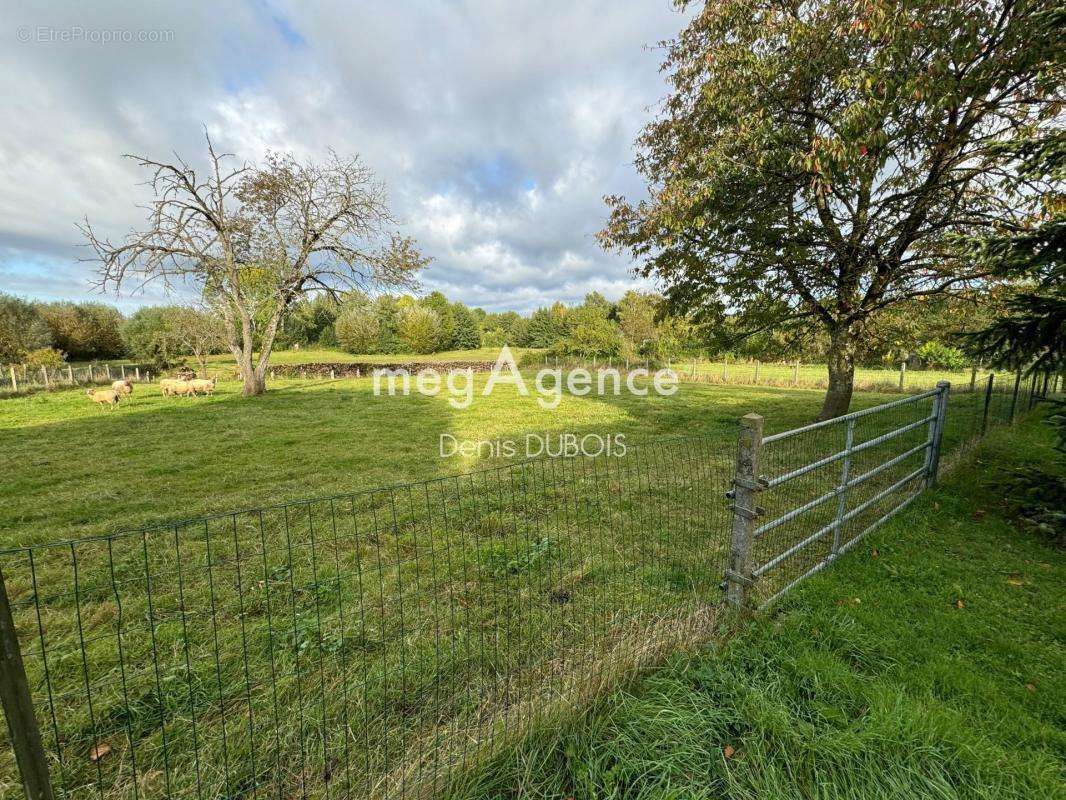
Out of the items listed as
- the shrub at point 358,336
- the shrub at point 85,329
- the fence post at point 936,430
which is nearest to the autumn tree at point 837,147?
the fence post at point 936,430

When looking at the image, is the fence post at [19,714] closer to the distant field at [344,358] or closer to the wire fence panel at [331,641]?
the wire fence panel at [331,641]

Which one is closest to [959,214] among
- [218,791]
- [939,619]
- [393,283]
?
[939,619]

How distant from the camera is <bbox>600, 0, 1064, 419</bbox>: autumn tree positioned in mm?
5070

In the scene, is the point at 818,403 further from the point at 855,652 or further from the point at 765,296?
the point at 855,652

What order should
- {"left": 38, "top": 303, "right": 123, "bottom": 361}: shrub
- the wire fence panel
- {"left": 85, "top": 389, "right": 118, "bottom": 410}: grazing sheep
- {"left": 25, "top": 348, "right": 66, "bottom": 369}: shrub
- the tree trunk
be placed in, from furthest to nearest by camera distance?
{"left": 38, "top": 303, "right": 123, "bottom": 361}: shrub, {"left": 25, "top": 348, "right": 66, "bottom": 369}: shrub, {"left": 85, "top": 389, "right": 118, "bottom": 410}: grazing sheep, the tree trunk, the wire fence panel

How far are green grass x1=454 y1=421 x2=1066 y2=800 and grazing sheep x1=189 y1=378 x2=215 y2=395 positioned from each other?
1735 centimetres

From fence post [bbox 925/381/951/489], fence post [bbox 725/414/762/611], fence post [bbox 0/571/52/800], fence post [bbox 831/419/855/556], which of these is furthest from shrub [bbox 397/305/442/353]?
fence post [bbox 0/571/52/800]

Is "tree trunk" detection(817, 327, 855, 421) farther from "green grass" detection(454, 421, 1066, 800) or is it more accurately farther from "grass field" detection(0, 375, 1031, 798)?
"green grass" detection(454, 421, 1066, 800)

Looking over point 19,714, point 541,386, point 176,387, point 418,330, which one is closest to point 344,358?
point 418,330

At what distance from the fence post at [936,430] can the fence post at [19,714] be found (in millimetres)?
6979

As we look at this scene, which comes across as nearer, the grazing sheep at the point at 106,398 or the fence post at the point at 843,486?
the fence post at the point at 843,486

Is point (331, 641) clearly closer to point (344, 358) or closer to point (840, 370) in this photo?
point (840, 370)

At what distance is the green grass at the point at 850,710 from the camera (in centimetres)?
170

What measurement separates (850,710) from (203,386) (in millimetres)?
18520
